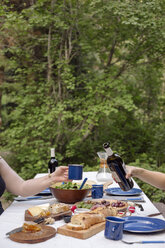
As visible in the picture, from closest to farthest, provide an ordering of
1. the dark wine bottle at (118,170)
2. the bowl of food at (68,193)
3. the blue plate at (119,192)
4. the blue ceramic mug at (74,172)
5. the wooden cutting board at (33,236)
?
the wooden cutting board at (33,236), the dark wine bottle at (118,170), the bowl of food at (68,193), the blue ceramic mug at (74,172), the blue plate at (119,192)

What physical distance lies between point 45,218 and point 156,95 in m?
5.10

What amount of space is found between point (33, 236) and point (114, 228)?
314 mm

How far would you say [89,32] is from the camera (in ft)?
16.8

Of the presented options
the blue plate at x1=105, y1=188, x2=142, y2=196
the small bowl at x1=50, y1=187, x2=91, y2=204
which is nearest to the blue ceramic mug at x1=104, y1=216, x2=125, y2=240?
the small bowl at x1=50, y1=187, x2=91, y2=204

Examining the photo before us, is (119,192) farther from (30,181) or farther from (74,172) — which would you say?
(30,181)

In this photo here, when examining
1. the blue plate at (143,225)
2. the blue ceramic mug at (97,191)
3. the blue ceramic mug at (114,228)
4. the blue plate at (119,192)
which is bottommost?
the blue plate at (119,192)

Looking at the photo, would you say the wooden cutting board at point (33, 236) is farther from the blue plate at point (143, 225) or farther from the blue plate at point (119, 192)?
the blue plate at point (119, 192)

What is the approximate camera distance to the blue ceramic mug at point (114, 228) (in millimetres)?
1183

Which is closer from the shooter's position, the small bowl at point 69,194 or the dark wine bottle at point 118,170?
the dark wine bottle at point 118,170

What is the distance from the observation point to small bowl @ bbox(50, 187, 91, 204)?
5.63 feet

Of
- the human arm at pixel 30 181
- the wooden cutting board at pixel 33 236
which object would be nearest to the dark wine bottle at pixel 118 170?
the human arm at pixel 30 181

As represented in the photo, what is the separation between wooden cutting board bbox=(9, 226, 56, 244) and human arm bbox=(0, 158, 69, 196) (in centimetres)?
55

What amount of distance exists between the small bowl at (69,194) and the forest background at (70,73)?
277 centimetres

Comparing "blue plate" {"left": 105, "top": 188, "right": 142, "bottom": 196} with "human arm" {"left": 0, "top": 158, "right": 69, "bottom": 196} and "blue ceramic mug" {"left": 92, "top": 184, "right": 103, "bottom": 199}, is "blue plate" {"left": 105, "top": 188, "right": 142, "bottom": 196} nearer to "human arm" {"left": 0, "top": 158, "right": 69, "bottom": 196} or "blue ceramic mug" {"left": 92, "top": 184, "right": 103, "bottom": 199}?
"blue ceramic mug" {"left": 92, "top": 184, "right": 103, "bottom": 199}
